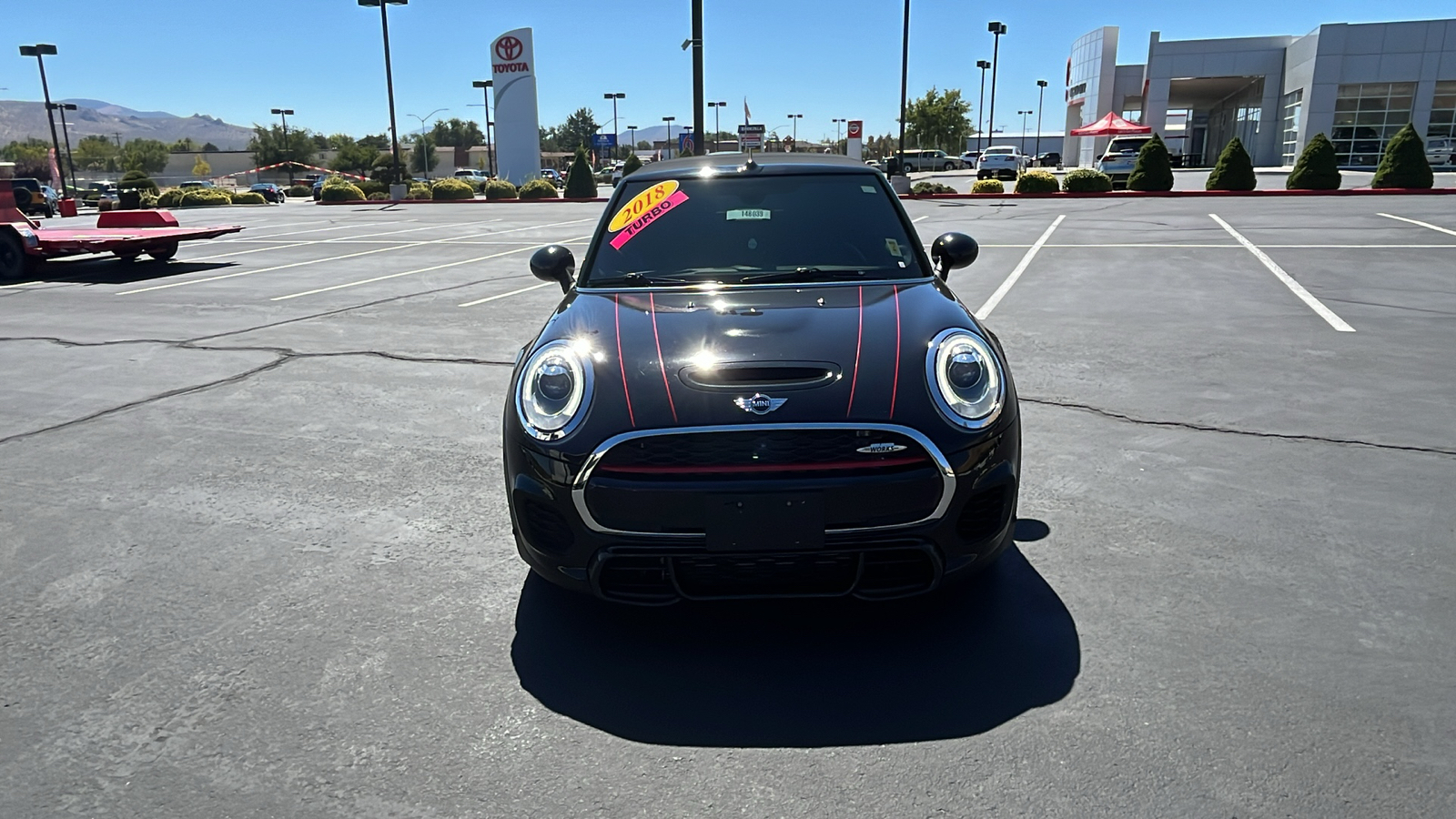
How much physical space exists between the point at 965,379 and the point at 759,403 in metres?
0.73

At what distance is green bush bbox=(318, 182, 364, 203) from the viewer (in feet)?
142

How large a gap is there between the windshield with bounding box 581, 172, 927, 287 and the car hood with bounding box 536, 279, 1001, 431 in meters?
0.22

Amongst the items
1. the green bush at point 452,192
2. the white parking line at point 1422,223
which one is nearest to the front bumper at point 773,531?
the white parking line at point 1422,223

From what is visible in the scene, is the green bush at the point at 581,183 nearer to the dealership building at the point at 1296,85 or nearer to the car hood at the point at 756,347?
the dealership building at the point at 1296,85

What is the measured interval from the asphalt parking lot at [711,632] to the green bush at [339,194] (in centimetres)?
3924

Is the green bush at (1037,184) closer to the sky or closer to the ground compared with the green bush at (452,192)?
closer to the sky

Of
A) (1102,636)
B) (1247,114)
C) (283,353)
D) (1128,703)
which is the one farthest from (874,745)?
(1247,114)

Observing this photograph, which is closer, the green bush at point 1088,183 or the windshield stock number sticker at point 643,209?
the windshield stock number sticker at point 643,209

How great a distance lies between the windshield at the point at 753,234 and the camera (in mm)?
4219

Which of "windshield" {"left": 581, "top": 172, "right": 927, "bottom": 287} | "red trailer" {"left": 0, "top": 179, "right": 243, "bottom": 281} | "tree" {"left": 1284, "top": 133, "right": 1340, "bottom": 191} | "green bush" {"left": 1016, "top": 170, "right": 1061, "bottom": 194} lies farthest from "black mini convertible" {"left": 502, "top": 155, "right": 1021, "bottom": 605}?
"tree" {"left": 1284, "top": 133, "right": 1340, "bottom": 191}

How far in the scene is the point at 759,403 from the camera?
2984 millimetres

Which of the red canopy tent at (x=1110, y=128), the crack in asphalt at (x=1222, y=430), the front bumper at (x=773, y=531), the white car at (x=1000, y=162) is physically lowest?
the crack in asphalt at (x=1222, y=430)

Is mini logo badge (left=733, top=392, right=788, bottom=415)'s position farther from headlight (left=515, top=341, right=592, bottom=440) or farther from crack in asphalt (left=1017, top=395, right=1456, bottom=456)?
crack in asphalt (left=1017, top=395, right=1456, bottom=456)

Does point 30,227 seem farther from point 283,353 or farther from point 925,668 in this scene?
point 925,668
